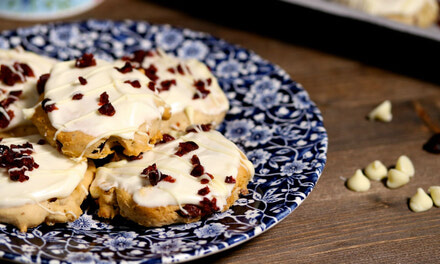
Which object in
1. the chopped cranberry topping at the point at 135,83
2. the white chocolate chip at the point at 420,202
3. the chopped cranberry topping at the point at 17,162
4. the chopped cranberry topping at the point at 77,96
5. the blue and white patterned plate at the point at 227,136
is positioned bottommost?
the white chocolate chip at the point at 420,202

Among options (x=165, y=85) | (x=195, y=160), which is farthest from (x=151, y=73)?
Result: (x=195, y=160)

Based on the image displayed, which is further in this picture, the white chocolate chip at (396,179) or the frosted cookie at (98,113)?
the white chocolate chip at (396,179)

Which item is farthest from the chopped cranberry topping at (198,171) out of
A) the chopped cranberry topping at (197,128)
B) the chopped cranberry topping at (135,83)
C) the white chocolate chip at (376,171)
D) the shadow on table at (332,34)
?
the shadow on table at (332,34)

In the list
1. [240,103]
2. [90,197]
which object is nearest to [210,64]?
[240,103]

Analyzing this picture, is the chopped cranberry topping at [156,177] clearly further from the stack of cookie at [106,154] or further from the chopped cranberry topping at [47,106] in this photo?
the chopped cranberry topping at [47,106]

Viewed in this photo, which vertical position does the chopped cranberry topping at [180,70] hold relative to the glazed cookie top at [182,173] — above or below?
above

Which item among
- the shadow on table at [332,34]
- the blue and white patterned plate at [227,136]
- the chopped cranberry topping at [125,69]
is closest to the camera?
the blue and white patterned plate at [227,136]

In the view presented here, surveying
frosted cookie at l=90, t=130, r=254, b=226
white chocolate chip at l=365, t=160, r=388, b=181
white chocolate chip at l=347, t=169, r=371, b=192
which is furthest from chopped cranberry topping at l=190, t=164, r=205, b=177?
white chocolate chip at l=365, t=160, r=388, b=181
